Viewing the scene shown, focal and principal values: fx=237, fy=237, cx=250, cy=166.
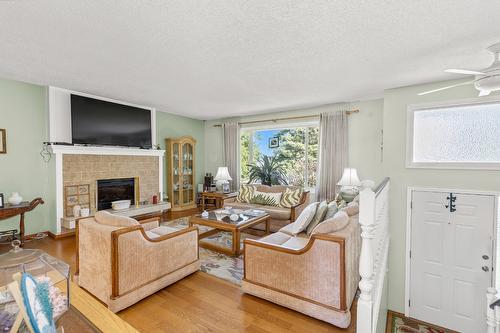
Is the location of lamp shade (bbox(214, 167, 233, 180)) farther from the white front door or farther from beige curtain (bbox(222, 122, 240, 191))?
the white front door

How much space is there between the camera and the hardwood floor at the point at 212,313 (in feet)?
6.46

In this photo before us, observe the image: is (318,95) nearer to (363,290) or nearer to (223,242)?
(223,242)

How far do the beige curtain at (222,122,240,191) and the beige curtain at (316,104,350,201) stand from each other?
7.21 feet

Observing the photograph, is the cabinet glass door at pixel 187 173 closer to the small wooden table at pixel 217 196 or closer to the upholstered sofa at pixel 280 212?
the small wooden table at pixel 217 196

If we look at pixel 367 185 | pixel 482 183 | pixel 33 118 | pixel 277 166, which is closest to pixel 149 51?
pixel 367 185

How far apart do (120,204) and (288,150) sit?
386cm

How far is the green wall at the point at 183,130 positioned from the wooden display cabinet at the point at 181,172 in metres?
0.24

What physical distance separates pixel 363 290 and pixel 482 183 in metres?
2.61

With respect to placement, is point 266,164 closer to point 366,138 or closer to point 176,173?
point 366,138

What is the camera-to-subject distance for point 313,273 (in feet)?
6.77

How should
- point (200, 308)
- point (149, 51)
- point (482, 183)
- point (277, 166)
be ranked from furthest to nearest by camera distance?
1. point (277, 166)
2. point (482, 183)
3. point (149, 51)
4. point (200, 308)

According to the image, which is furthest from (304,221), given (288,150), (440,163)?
(288,150)

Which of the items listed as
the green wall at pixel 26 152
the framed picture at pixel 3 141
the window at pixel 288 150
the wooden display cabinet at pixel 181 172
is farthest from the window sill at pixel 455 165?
the framed picture at pixel 3 141

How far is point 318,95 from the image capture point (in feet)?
13.9
